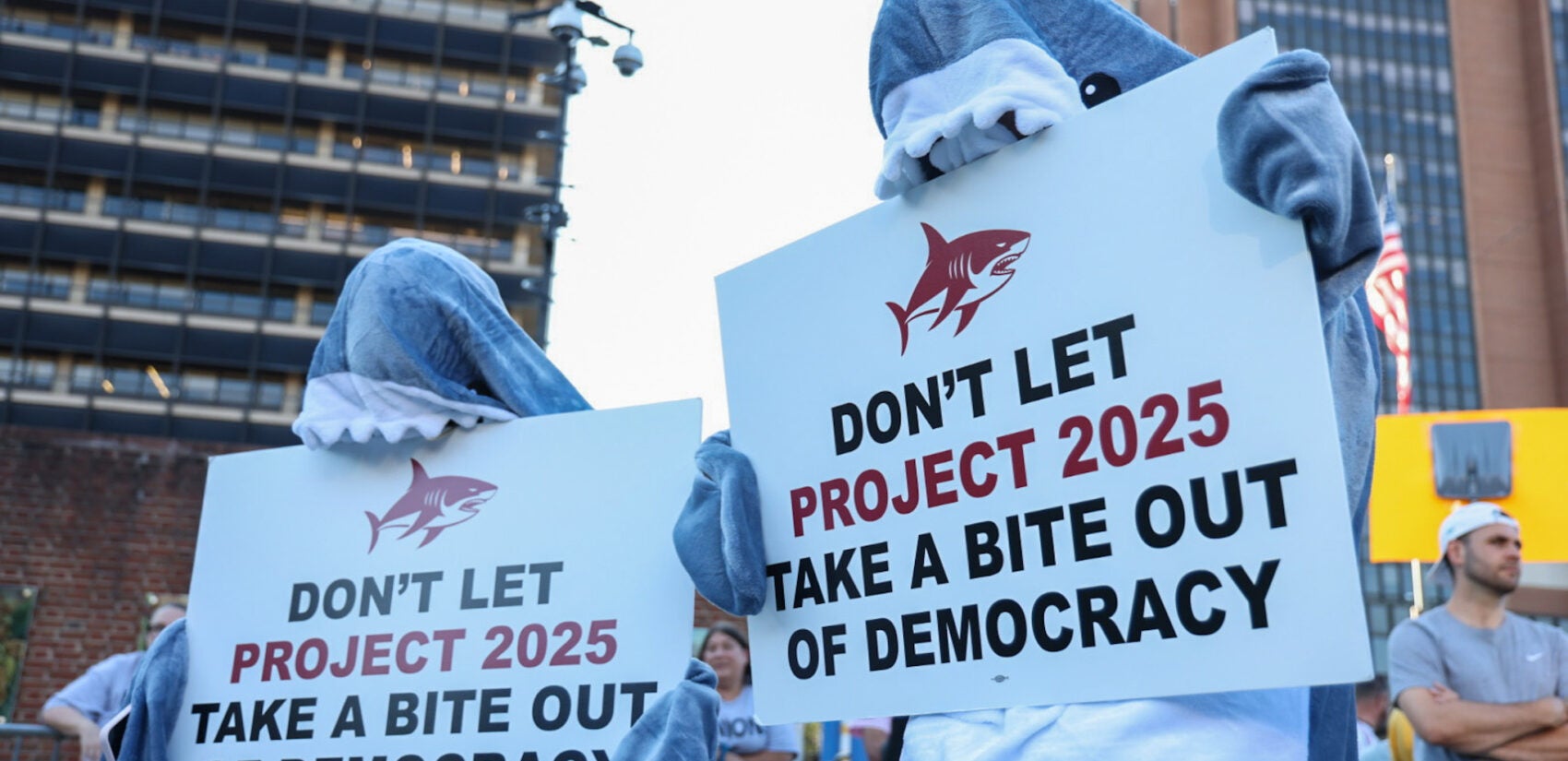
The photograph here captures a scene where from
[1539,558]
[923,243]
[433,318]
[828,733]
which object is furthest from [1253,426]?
[828,733]

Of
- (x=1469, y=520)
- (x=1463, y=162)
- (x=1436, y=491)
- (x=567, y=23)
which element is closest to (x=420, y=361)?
(x=1469, y=520)

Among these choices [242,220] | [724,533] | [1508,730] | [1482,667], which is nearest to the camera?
[724,533]

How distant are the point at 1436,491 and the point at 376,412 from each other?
5.26 metres

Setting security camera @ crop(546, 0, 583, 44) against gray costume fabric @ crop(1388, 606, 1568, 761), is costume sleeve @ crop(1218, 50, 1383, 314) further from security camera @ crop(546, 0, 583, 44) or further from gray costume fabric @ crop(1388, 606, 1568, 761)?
security camera @ crop(546, 0, 583, 44)

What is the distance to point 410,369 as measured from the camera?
7.82ft

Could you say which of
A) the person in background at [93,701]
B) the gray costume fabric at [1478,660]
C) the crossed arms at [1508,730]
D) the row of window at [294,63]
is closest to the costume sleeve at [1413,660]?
the gray costume fabric at [1478,660]

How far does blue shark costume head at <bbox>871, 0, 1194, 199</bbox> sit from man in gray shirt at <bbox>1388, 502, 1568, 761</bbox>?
7.32ft

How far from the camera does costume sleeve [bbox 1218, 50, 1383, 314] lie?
134cm

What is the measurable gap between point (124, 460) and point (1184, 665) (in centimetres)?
1129

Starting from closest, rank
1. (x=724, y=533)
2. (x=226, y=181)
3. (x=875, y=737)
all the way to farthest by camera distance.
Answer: (x=724, y=533), (x=875, y=737), (x=226, y=181)

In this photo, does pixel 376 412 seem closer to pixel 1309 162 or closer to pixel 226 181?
pixel 1309 162

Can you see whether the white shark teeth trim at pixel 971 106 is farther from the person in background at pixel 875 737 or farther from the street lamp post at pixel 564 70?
the street lamp post at pixel 564 70

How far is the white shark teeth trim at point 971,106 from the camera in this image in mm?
1627

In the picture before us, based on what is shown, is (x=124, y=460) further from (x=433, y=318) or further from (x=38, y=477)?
(x=433, y=318)
